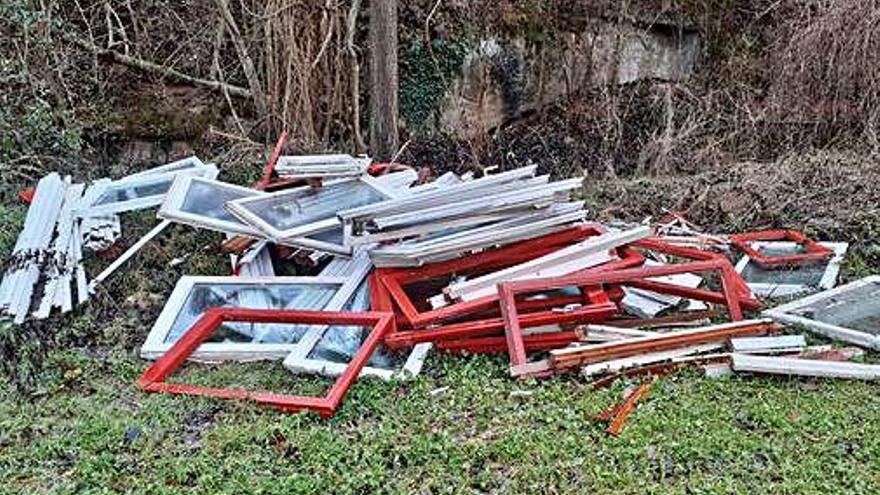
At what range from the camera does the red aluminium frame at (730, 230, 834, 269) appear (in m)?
4.77

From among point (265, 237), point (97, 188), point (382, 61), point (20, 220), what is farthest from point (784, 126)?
point (20, 220)

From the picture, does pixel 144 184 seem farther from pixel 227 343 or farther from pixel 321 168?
pixel 227 343

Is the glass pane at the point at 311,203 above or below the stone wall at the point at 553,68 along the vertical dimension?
below

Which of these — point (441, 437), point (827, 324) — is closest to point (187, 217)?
point (441, 437)

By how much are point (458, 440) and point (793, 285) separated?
2.44 metres

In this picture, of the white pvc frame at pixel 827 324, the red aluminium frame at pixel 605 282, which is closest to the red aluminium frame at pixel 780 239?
the white pvc frame at pixel 827 324

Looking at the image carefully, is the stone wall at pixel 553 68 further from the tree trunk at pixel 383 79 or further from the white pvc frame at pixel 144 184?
the white pvc frame at pixel 144 184

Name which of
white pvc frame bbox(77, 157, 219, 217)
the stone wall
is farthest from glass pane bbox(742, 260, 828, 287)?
the stone wall

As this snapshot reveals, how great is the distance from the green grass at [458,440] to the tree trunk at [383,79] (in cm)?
361

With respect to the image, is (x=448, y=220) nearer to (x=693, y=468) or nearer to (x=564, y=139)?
(x=693, y=468)

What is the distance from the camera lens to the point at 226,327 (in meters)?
3.98

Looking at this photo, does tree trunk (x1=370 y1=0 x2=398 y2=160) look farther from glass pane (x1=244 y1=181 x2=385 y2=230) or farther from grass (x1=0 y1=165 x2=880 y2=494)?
grass (x1=0 y1=165 x2=880 y2=494)

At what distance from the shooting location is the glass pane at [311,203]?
4.45 meters

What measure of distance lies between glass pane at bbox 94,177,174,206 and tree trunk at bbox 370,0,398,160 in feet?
6.89
